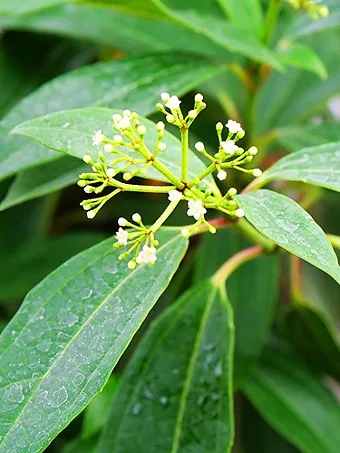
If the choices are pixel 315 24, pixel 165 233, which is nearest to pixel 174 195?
pixel 165 233

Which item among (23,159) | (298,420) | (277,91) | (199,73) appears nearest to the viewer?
(23,159)

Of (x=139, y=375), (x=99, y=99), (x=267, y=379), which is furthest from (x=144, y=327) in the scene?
(x=99, y=99)

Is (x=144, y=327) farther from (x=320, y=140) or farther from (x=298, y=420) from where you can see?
(x=320, y=140)

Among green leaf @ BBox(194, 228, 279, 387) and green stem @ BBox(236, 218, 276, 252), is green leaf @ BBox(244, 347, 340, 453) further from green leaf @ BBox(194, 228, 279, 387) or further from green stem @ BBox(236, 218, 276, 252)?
green stem @ BBox(236, 218, 276, 252)

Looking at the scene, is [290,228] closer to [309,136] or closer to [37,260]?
[309,136]

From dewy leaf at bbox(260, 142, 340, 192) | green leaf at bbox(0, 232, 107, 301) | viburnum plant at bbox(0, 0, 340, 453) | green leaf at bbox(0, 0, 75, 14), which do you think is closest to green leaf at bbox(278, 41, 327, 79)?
viburnum plant at bbox(0, 0, 340, 453)

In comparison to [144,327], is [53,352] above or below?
above
